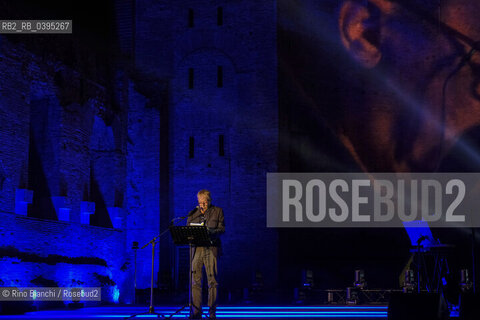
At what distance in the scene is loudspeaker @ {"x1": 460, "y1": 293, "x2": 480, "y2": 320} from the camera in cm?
735

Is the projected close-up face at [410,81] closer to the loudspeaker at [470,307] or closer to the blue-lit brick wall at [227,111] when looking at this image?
the blue-lit brick wall at [227,111]

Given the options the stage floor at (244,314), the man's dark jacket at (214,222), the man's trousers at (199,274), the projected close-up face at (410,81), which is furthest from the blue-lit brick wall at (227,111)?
the man's dark jacket at (214,222)

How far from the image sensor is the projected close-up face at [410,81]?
22.3 metres

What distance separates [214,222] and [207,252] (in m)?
0.45

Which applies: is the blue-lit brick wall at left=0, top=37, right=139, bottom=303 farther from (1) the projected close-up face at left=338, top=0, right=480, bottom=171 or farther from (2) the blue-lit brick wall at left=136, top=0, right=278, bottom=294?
(1) the projected close-up face at left=338, top=0, right=480, bottom=171

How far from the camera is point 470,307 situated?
738 cm

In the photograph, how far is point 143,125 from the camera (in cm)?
2016

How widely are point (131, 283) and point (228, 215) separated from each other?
3180mm

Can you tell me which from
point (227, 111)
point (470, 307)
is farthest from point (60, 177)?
point (470, 307)

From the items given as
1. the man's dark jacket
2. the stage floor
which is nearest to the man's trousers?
the man's dark jacket

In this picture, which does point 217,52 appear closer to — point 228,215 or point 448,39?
point 228,215

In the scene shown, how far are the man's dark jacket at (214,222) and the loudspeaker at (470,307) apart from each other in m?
3.47

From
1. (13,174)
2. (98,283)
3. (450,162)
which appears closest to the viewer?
(13,174)

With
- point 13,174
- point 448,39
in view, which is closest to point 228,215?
point 13,174
